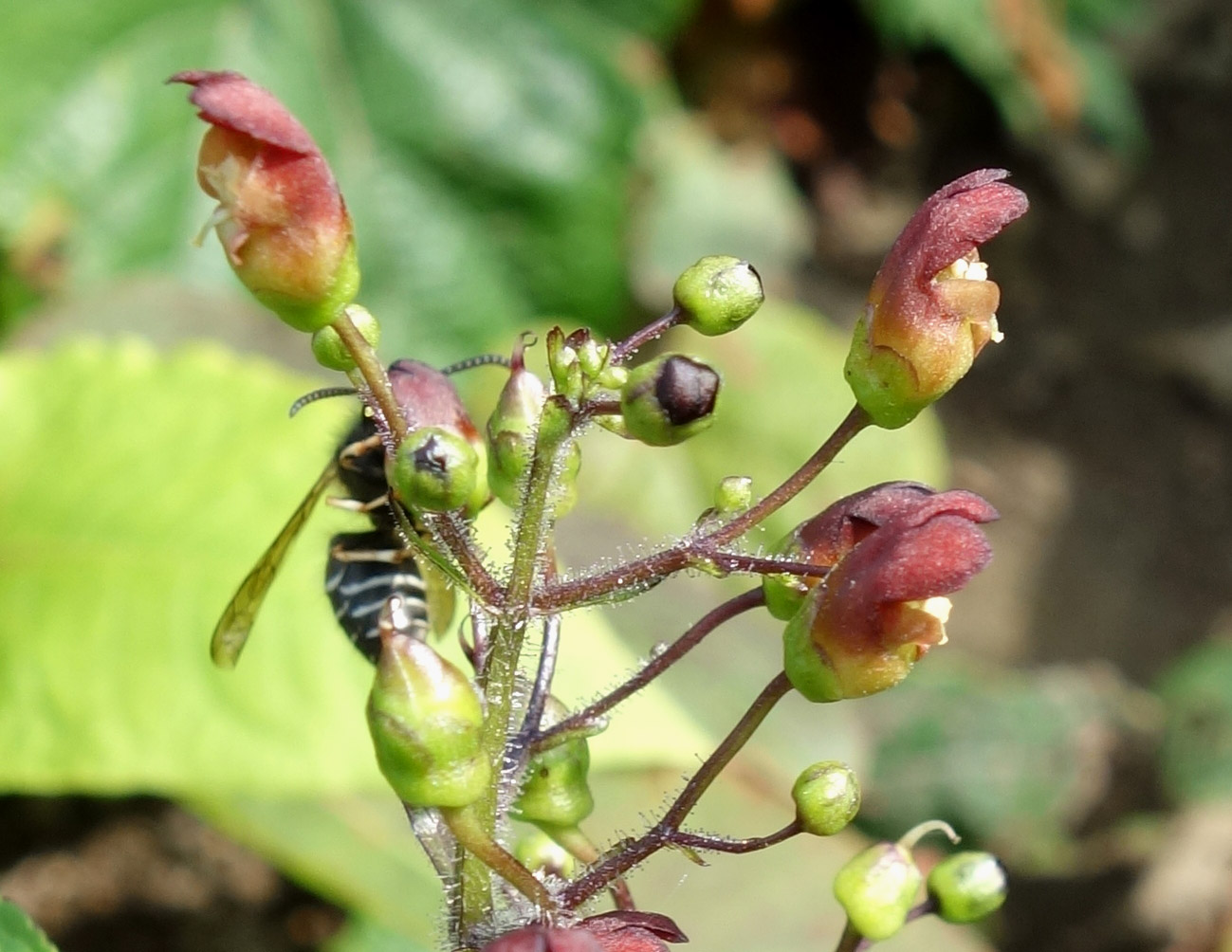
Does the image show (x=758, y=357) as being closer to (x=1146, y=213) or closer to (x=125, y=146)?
(x=125, y=146)

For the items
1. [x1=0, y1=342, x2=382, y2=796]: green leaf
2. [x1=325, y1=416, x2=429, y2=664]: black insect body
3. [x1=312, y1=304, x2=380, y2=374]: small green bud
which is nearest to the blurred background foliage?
[x1=0, y1=342, x2=382, y2=796]: green leaf

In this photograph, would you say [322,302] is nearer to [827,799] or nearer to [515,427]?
[515,427]

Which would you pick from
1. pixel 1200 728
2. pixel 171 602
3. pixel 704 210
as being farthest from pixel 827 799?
pixel 704 210

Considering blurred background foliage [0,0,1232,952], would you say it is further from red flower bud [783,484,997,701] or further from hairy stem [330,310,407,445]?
red flower bud [783,484,997,701]

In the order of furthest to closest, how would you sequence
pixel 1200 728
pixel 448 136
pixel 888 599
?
pixel 1200 728 < pixel 448 136 < pixel 888 599

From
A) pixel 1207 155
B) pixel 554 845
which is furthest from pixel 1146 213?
pixel 554 845

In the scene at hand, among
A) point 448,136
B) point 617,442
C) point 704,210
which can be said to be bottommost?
point 617,442
